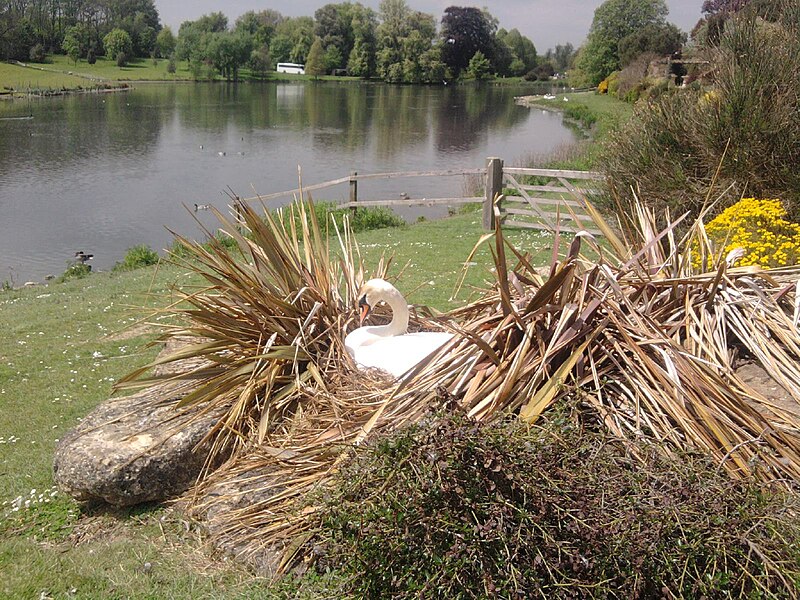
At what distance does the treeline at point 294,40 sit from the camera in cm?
10756

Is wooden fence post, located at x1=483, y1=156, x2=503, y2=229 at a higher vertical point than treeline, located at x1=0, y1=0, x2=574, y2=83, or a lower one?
lower

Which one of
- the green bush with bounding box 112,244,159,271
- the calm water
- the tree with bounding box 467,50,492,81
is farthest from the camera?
the tree with bounding box 467,50,492,81

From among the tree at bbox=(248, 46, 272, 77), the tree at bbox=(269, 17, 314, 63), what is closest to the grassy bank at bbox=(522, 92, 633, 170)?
the tree at bbox=(248, 46, 272, 77)

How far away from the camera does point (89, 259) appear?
19.1 meters

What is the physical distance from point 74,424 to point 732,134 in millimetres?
8468

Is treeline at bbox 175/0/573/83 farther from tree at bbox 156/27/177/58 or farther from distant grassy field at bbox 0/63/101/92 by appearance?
distant grassy field at bbox 0/63/101/92

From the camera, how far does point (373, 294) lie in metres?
5.07

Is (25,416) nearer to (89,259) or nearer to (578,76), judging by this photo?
(89,259)

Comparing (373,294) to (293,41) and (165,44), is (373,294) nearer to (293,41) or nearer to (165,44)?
(165,44)

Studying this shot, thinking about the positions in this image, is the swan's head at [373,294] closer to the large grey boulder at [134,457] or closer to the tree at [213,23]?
the large grey boulder at [134,457]

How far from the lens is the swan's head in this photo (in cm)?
501

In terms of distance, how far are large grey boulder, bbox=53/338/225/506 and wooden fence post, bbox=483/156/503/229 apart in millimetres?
11341

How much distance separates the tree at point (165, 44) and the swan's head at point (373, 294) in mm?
131734

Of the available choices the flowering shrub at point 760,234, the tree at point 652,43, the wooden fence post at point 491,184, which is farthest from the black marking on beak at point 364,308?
the tree at point 652,43
